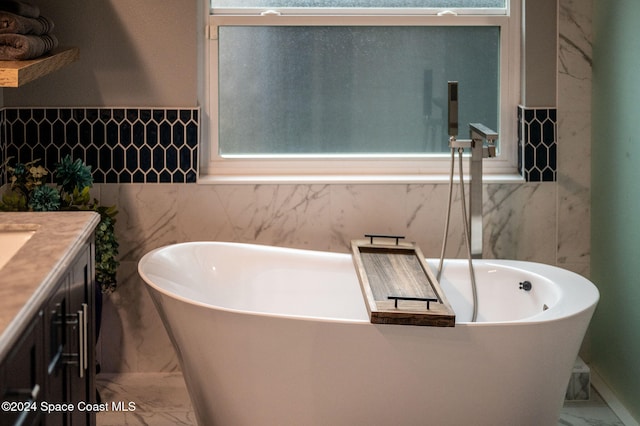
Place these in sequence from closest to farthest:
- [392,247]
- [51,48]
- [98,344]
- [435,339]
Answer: [435,339]
[51,48]
[392,247]
[98,344]

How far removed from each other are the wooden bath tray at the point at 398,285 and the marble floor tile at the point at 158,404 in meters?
0.88

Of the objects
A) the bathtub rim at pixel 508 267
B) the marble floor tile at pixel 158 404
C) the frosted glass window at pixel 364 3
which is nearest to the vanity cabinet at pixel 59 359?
the bathtub rim at pixel 508 267

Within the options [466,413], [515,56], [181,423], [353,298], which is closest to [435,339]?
[466,413]

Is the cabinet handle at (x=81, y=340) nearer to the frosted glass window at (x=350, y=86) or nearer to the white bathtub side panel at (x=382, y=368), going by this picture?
the white bathtub side panel at (x=382, y=368)

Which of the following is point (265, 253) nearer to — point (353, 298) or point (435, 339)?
point (353, 298)

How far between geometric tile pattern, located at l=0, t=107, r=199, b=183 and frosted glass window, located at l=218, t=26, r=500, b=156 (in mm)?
229

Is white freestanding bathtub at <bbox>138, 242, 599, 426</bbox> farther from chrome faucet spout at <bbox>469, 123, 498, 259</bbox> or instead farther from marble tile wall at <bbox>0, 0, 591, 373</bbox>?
marble tile wall at <bbox>0, 0, 591, 373</bbox>

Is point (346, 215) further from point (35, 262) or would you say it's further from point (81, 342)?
point (35, 262)

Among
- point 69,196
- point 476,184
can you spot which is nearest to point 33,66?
point 69,196

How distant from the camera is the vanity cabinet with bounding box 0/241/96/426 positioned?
5.57 feet

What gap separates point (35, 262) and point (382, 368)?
1227 mm

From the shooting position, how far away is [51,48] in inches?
135

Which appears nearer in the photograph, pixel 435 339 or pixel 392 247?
pixel 435 339

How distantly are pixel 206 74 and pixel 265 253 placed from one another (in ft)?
2.91
